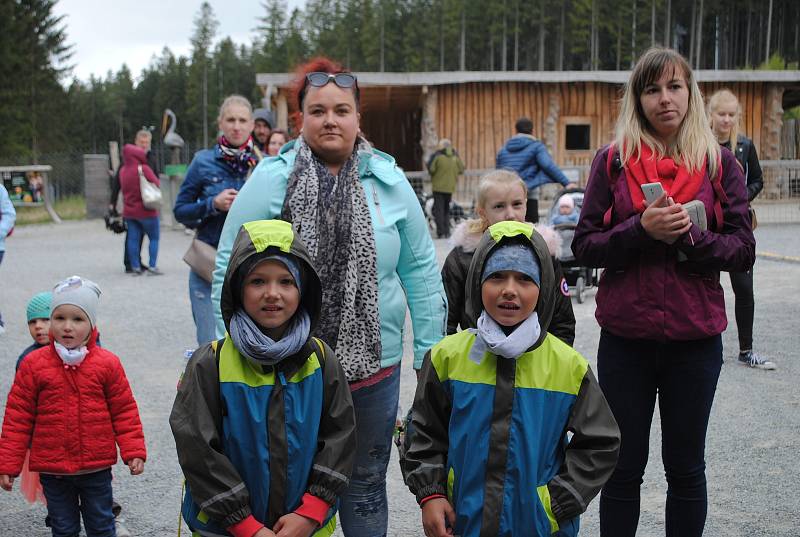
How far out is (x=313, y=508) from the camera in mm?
2654

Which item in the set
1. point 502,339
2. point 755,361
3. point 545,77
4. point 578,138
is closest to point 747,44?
point 578,138

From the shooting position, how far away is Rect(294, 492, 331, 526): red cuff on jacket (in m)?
2.64

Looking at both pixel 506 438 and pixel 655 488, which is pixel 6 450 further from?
pixel 655 488

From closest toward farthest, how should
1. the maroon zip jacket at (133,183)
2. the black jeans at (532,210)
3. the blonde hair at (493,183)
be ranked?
the blonde hair at (493,183), the black jeans at (532,210), the maroon zip jacket at (133,183)

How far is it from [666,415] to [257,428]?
1615mm

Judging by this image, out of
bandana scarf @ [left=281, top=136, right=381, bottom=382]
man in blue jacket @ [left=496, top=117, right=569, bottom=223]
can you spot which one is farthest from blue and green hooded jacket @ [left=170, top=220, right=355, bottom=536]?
man in blue jacket @ [left=496, top=117, right=569, bottom=223]

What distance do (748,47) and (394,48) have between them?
28.8 metres

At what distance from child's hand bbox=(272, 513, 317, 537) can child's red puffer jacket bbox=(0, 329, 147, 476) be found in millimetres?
1218

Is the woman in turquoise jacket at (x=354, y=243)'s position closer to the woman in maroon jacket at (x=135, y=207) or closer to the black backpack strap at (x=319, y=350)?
the black backpack strap at (x=319, y=350)

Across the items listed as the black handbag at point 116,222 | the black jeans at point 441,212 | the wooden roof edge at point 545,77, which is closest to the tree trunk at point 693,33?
the wooden roof edge at point 545,77

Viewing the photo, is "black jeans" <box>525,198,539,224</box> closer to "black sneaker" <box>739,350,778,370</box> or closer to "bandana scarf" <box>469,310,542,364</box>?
"black sneaker" <box>739,350,778,370</box>

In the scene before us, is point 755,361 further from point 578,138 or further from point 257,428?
point 578,138

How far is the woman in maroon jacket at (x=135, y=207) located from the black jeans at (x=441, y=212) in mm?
6422

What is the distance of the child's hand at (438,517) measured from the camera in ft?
8.52
